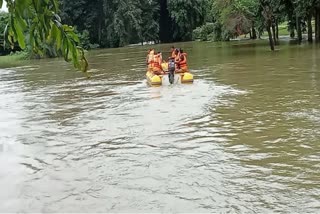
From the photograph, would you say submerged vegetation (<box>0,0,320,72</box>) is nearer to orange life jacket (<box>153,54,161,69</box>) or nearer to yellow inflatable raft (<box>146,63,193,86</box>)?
orange life jacket (<box>153,54,161,69</box>)

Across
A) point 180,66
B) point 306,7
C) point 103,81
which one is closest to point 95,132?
point 180,66

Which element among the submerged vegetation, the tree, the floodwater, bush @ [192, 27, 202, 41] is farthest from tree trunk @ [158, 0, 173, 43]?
the tree

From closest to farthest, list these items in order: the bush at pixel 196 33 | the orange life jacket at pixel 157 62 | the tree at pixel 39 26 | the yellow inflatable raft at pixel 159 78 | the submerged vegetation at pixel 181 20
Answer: the tree at pixel 39 26
the yellow inflatable raft at pixel 159 78
the orange life jacket at pixel 157 62
the submerged vegetation at pixel 181 20
the bush at pixel 196 33

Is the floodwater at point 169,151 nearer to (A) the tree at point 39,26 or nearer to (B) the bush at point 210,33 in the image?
(A) the tree at point 39,26

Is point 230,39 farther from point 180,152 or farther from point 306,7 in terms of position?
point 180,152

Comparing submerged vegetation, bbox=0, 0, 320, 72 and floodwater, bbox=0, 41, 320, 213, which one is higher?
submerged vegetation, bbox=0, 0, 320, 72

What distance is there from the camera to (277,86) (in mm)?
16250

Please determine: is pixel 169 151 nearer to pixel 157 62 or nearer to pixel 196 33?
pixel 157 62

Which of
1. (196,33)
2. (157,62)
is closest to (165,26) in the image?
(196,33)

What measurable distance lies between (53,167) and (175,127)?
3.31 meters

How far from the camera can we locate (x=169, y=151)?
29.1 feet

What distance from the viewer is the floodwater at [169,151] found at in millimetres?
6539

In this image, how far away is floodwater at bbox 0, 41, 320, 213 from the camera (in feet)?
21.5

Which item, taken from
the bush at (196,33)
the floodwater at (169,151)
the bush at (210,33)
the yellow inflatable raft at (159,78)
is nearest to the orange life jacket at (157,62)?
the yellow inflatable raft at (159,78)
